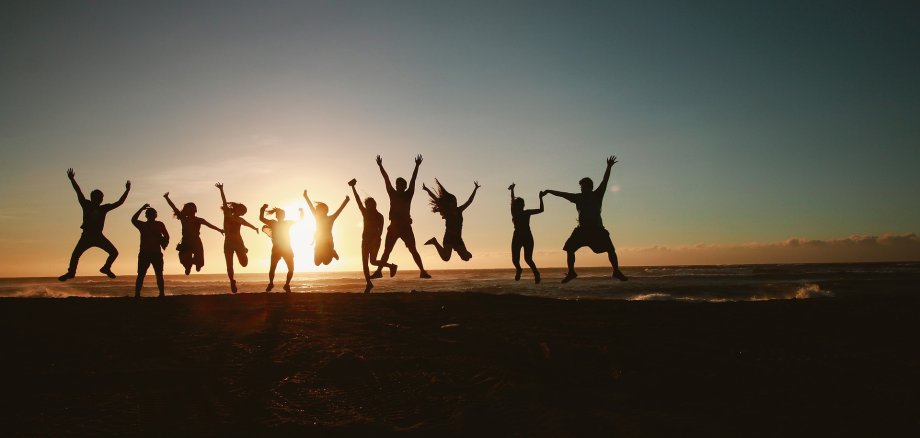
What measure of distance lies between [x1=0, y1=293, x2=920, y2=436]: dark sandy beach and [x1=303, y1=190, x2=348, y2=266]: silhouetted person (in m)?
1.40

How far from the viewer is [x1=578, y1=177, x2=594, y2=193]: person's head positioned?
10.4 m

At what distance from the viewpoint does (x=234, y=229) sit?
49.0 ft

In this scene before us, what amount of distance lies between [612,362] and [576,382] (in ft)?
3.88

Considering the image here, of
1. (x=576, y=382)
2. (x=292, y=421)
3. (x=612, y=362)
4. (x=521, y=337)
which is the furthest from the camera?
(x=521, y=337)

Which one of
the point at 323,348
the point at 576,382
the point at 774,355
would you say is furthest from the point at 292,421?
the point at 774,355

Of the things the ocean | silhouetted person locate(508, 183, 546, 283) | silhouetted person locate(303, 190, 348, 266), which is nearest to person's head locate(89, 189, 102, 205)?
silhouetted person locate(303, 190, 348, 266)

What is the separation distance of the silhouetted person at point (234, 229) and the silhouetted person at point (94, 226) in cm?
272

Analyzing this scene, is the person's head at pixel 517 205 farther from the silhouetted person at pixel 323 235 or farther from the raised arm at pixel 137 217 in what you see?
the raised arm at pixel 137 217

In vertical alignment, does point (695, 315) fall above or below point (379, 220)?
below

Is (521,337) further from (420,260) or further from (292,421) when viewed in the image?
(292,421)

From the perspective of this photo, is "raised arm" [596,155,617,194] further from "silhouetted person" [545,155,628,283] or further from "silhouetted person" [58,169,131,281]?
"silhouetted person" [58,169,131,281]

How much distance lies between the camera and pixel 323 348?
961 cm

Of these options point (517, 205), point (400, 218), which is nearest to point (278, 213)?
point (400, 218)

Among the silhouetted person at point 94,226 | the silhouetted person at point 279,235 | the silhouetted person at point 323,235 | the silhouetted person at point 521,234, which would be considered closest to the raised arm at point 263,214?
the silhouetted person at point 279,235
